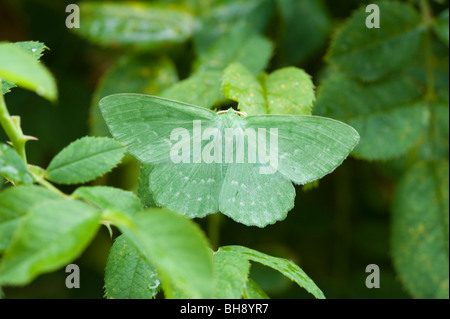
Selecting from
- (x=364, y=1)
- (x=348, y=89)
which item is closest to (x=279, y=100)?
(x=348, y=89)

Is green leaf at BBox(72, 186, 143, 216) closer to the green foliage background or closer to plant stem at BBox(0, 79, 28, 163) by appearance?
plant stem at BBox(0, 79, 28, 163)

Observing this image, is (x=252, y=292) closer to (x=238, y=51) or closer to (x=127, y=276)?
(x=127, y=276)

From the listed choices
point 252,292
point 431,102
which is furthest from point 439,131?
point 252,292

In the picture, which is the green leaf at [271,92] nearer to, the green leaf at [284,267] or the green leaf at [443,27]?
the green leaf at [284,267]

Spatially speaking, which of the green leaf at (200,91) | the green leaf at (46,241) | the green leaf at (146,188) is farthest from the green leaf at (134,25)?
the green leaf at (46,241)
